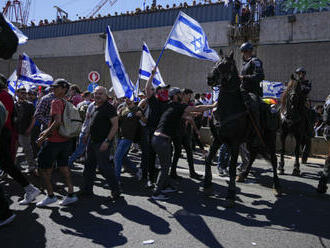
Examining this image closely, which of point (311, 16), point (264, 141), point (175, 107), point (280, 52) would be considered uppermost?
point (311, 16)

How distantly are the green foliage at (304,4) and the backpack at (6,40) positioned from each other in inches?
839

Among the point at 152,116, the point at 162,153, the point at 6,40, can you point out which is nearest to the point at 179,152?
the point at 152,116

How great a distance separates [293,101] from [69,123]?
5.74 meters

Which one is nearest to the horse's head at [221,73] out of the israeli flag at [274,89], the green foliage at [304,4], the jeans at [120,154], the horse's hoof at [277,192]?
the jeans at [120,154]

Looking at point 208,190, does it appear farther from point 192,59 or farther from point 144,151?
point 192,59

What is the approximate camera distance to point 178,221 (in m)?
4.38

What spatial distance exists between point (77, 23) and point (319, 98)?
23.6 meters

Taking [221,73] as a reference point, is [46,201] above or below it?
below

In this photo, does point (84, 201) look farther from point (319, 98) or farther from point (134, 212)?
point (319, 98)

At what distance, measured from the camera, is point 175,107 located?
5488 millimetres

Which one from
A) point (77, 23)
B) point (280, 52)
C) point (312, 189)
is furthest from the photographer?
point (77, 23)

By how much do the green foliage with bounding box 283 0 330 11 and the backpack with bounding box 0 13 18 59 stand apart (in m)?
21.3

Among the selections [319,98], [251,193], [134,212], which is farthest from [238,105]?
[319,98]

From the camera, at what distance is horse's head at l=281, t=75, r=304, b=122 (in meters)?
7.78
